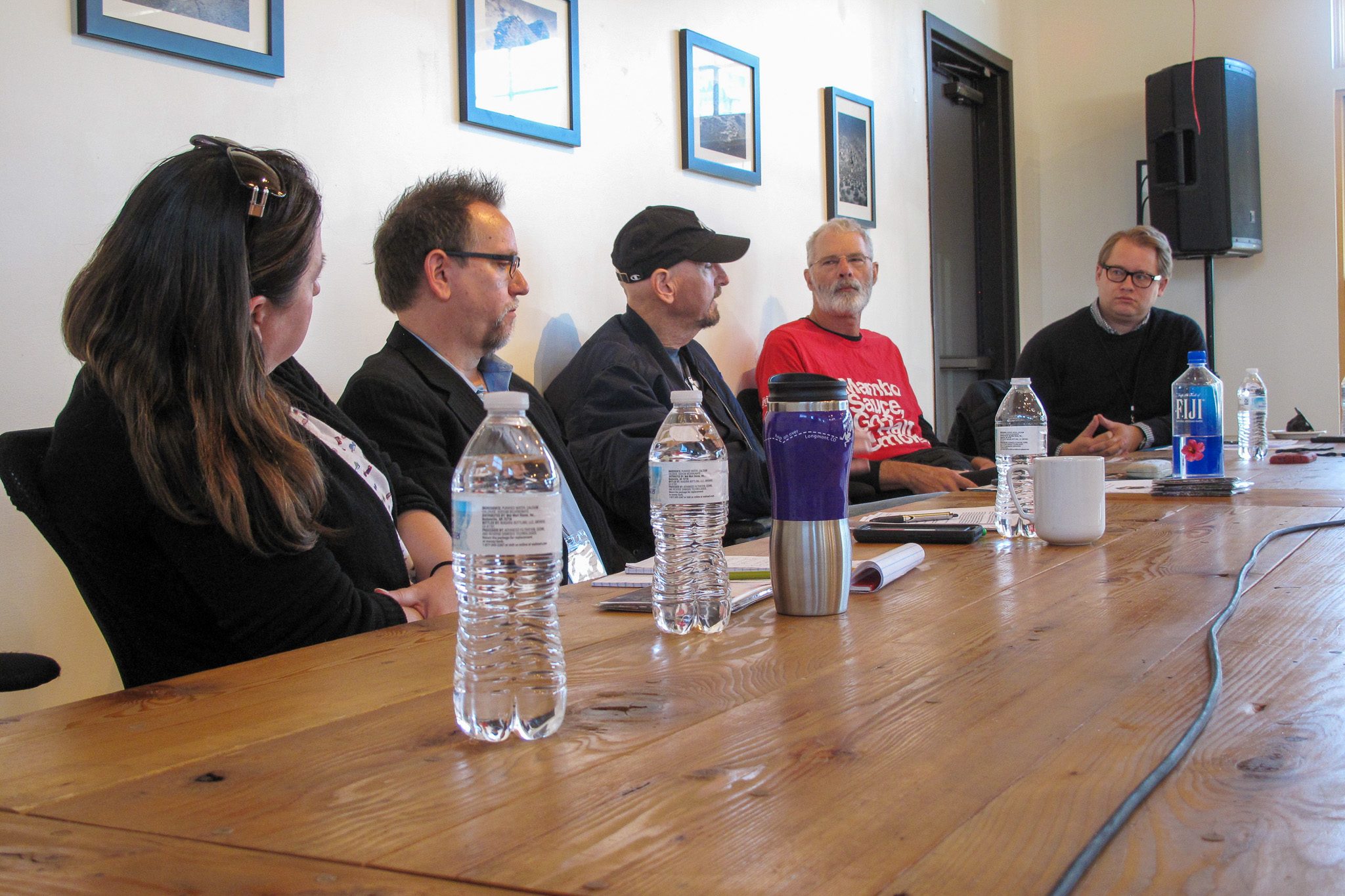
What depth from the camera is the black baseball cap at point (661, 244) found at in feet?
9.69

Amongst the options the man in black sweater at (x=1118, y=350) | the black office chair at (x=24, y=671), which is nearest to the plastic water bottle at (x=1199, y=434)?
the man in black sweater at (x=1118, y=350)

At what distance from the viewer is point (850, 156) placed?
4273 mm

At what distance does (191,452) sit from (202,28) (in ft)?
3.96

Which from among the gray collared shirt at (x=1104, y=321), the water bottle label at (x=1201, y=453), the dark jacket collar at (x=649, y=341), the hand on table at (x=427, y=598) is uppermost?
the gray collared shirt at (x=1104, y=321)

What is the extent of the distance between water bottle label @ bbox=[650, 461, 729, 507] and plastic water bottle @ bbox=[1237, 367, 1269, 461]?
257 centimetres

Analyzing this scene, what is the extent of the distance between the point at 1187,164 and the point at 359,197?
4129mm

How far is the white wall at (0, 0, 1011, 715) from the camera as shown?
5.95ft

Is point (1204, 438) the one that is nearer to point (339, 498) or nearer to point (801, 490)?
point (801, 490)

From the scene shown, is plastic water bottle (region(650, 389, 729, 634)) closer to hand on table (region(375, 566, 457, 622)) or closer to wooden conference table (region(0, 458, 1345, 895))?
wooden conference table (region(0, 458, 1345, 895))

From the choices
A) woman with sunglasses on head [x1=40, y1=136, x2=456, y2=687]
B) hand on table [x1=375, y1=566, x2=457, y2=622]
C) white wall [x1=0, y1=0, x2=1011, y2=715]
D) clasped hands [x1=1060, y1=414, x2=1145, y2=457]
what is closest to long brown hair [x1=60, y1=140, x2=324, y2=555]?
woman with sunglasses on head [x1=40, y1=136, x2=456, y2=687]

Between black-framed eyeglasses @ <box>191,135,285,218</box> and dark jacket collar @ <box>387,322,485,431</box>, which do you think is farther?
dark jacket collar @ <box>387,322,485,431</box>

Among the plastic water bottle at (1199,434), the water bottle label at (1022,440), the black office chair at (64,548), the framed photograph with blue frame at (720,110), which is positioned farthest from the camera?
the framed photograph with blue frame at (720,110)

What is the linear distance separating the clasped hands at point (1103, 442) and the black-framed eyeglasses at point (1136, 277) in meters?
0.66

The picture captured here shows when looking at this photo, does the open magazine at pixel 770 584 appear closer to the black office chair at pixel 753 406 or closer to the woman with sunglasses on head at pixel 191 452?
the woman with sunglasses on head at pixel 191 452
